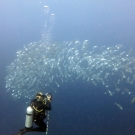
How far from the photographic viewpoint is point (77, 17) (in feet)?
121

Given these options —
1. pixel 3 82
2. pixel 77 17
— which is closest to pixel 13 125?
pixel 3 82

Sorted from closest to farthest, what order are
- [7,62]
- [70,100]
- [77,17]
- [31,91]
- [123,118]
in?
1. [31,91]
2. [123,118]
3. [7,62]
4. [70,100]
5. [77,17]

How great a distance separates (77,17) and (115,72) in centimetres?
2417

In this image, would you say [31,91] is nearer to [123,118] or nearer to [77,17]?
[123,118]

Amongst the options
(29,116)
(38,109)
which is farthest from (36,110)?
(29,116)

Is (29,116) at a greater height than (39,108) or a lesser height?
lesser

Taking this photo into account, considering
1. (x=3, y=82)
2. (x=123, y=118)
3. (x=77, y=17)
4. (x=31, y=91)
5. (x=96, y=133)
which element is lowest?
(x=96, y=133)

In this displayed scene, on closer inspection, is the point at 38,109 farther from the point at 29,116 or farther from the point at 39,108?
the point at 29,116

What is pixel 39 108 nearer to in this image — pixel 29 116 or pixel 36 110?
pixel 36 110

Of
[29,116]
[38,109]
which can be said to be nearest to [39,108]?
[38,109]

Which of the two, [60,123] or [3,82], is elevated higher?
[3,82]

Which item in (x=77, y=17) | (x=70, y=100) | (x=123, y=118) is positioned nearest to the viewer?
(x=123, y=118)

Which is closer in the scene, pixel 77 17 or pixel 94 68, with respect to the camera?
pixel 94 68

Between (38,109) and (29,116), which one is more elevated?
(38,109)
